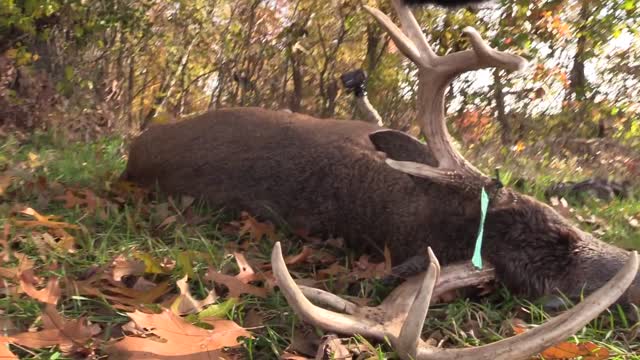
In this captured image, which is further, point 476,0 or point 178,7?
point 178,7

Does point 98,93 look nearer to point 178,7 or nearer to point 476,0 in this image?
point 178,7

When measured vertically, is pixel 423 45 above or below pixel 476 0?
below

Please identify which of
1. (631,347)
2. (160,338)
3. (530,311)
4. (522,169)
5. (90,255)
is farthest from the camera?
(522,169)

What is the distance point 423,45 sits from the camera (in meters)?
2.94

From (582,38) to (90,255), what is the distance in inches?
286

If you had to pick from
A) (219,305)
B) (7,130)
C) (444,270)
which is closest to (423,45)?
(444,270)

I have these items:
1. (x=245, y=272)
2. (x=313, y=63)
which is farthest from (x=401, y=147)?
(x=313, y=63)

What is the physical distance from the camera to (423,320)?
2133 mm

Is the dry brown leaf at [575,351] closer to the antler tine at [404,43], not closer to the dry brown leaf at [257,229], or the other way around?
the antler tine at [404,43]

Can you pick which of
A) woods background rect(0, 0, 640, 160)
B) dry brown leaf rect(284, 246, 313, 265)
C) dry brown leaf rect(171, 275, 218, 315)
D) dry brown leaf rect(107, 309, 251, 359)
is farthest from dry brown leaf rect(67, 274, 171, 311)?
woods background rect(0, 0, 640, 160)

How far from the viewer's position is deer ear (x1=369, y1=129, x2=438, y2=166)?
10.1 feet

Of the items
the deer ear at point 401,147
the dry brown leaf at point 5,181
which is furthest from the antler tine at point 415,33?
the dry brown leaf at point 5,181

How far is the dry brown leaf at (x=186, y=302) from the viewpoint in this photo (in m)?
2.54

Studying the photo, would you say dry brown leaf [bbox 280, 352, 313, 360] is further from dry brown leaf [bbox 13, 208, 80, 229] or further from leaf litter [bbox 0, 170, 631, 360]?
dry brown leaf [bbox 13, 208, 80, 229]
